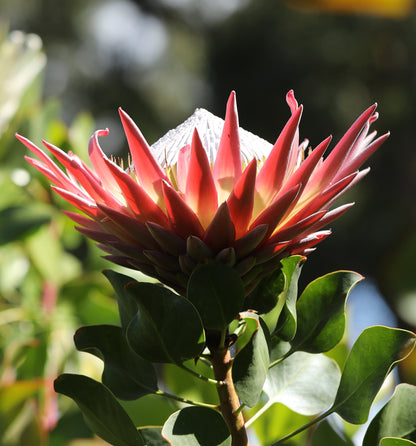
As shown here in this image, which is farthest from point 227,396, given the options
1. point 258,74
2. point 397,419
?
point 258,74

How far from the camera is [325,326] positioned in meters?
0.53

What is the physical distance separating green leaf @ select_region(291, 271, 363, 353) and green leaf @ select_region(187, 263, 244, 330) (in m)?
0.09

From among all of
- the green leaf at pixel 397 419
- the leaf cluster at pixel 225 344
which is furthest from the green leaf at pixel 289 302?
the green leaf at pixel 397 419

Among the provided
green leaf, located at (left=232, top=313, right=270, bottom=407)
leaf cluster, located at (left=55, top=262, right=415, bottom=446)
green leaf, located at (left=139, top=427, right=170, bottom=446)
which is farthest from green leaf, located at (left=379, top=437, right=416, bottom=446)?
green leaf, located at (left=139, top=427, right=170, bottom=446)

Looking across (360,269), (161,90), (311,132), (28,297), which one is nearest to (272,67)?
(311,132)

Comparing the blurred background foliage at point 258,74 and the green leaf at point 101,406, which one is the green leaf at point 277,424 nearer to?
the green leaf at point 101,406

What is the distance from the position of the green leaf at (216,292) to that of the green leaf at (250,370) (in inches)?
1.1

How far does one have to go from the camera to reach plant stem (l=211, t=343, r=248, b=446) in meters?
0.50

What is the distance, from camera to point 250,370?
47cm

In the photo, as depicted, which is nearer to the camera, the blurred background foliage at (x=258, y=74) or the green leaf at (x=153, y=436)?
the green leaf at (x=153, y=436)

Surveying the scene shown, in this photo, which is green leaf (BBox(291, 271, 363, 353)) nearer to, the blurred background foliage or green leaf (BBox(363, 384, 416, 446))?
green leaf (BBox(363, 384, 416, 446))

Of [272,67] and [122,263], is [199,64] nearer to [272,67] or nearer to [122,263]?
[272,67]

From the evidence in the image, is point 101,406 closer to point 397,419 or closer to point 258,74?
point 397,419

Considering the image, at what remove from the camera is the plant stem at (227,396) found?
0.50 m
